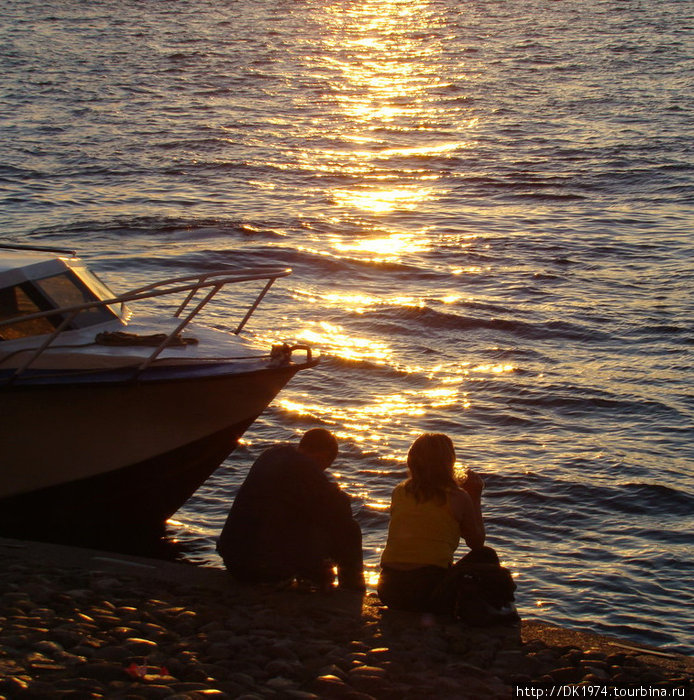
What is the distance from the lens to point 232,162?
27297mm

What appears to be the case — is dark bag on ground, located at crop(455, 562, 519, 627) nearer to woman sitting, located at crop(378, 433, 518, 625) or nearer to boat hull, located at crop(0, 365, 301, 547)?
woman sitting, located at crop(378, 433, 518, 625)

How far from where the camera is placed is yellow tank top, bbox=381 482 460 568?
7.05 metres

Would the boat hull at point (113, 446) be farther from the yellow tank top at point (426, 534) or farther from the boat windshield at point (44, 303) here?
the yellow tank top at point (426, 534)

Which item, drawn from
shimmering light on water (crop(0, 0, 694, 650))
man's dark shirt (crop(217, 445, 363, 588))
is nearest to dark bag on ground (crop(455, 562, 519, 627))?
man's dark shirt (crop(217, 445, 363, 588))

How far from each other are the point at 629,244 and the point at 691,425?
8512 millimetres

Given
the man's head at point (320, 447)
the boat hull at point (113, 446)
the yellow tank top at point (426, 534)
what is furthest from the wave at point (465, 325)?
the yellow tank top at point (426, 534)

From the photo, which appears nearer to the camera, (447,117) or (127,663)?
(127,663)

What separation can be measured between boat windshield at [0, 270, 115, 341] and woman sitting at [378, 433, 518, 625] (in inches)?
137

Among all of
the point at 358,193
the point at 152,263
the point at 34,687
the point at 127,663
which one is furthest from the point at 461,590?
the point at 358,193

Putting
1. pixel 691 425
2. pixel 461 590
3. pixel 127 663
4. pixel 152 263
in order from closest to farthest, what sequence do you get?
pixel 127 663 → pixel 461 590 → pixel 691 425 → pixel 152 263

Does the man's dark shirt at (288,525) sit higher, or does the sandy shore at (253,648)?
A: the man's dark shirt at (288,525)

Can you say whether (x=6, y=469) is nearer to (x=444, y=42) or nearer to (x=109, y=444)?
(x=109, y=444)

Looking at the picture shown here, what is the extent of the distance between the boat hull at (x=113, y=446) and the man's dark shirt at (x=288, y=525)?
1.59m

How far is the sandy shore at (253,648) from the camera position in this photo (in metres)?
5.71
